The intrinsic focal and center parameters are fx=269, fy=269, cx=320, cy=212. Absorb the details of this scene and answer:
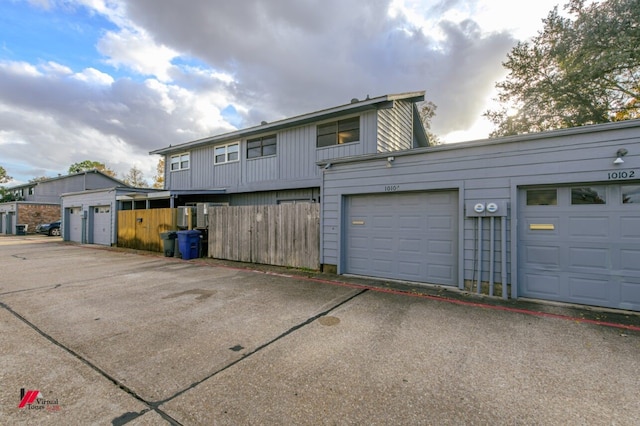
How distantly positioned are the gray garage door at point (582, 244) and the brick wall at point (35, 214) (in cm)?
3702

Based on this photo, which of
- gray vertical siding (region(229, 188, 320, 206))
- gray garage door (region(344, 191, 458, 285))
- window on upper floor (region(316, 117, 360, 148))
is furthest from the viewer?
gray vertical siding (region(229, 188, 320, 206))

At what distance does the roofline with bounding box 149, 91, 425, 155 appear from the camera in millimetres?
9500

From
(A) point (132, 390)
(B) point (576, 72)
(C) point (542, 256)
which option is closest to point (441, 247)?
(C) point (542, 256)

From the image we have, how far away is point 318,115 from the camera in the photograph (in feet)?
34.1

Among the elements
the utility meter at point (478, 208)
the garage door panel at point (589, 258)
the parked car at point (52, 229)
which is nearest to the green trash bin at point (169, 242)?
the utility meter at point (478, 208)

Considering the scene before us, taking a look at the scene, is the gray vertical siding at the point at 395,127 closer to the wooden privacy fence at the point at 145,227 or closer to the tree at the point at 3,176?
the wooden privacy fence at the point at 145,227

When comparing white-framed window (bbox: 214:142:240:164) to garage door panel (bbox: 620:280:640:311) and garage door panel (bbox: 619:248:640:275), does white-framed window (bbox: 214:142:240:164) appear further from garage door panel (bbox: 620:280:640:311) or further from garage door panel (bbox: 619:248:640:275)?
garage door panel (bbox: 620:280:640:311)

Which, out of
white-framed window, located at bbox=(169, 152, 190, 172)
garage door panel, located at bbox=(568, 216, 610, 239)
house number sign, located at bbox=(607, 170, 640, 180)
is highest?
white-framed window, located at bbox=(169, 152, 190, 172)

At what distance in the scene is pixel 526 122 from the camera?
53.6ft

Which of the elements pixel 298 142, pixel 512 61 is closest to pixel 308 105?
pixel 298 142

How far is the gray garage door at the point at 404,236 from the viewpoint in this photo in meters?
6.00

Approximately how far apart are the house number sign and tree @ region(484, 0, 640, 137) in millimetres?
11955

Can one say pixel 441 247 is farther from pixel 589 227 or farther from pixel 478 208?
pixel 589 227

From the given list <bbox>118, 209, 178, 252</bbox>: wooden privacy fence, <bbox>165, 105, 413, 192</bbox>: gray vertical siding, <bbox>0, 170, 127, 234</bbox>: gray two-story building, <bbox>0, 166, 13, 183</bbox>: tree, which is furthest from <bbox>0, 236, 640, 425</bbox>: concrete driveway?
<bbox>0, 166, 13, 183</bbox>: tree
